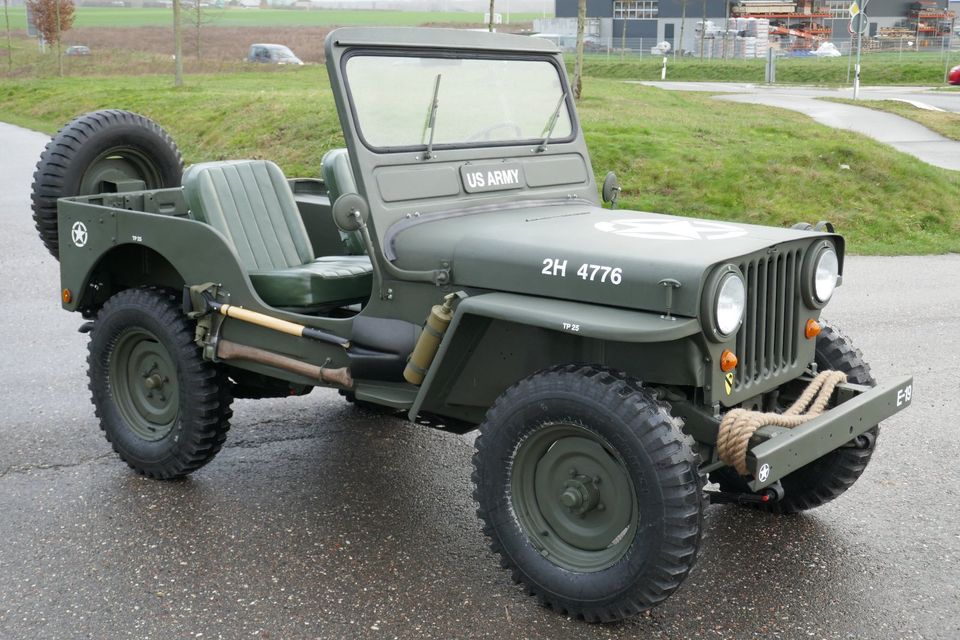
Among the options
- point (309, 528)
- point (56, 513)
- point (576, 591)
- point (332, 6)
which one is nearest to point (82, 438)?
point (56, 513)

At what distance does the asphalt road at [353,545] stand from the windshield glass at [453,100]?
153 centimetres

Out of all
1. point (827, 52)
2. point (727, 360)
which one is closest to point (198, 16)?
point (827, 52)

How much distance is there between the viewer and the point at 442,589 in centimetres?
381

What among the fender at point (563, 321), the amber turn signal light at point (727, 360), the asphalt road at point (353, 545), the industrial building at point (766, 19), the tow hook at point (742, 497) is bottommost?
the asphalt road at point (353, 545)

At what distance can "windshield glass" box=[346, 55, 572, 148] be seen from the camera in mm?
4301

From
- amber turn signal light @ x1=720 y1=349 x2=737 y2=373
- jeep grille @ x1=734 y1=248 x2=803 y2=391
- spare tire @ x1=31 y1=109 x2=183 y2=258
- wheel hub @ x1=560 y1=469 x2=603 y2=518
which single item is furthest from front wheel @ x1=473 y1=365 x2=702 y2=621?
spare tire @ x1=31 y1=109 x2=183 y2=258

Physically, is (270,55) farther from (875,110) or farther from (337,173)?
(337,173)

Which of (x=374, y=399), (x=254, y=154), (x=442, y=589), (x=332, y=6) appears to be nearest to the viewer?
(x=442, y=589)

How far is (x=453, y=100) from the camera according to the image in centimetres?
454

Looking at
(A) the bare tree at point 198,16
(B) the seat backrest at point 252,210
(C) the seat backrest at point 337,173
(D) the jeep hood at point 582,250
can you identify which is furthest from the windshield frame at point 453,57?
(A) the bare tree at point 198,16

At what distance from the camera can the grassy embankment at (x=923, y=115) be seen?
20.1 meters

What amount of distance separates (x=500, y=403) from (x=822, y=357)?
55.8 inches

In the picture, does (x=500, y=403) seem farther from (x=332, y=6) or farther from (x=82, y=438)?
(x=332, y=6)

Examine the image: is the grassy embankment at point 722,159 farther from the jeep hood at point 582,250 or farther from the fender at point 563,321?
the fender at point 563,321
